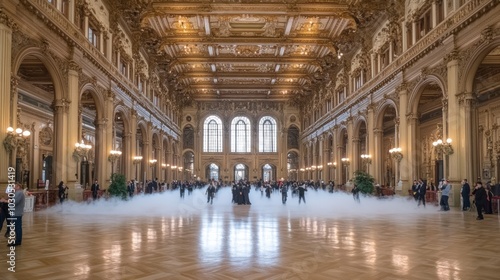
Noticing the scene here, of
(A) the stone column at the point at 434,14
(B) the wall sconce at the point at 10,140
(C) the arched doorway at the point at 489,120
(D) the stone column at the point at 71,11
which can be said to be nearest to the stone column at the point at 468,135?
(A) the stone column at the point at 434,14

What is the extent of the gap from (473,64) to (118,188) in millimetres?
17120

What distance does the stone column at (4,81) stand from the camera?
43.0 ft

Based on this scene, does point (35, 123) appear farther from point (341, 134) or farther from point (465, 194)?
point (341, 134)

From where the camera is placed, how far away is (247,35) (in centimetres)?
3150

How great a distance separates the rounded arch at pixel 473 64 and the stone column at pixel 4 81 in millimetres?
15258

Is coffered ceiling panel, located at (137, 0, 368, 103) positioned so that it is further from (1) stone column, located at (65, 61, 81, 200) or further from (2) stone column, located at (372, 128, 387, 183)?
(1) stone column, located at (65, 61, 81, 200)

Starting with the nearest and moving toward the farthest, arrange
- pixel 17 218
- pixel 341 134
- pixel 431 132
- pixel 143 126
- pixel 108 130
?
1. pixel 17 218
2. pixel 108 130
3. pixel 431 132
4. pixel 143 126
5. pixel 341 134

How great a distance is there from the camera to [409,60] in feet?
68.9

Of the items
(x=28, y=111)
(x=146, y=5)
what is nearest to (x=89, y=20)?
(x=146, y=5)

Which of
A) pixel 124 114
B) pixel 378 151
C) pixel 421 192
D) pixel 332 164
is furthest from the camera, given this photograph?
pixel 332 164

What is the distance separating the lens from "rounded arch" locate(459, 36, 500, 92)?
15.2m

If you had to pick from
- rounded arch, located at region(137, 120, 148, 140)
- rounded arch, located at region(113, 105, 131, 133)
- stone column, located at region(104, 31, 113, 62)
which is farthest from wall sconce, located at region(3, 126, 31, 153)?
rounded arch, located at region(137, 120, 148, 140)

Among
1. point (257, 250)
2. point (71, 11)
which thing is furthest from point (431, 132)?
point (257, 250)

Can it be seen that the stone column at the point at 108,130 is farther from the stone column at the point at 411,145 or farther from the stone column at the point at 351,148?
the stone column at the point at 351,148
